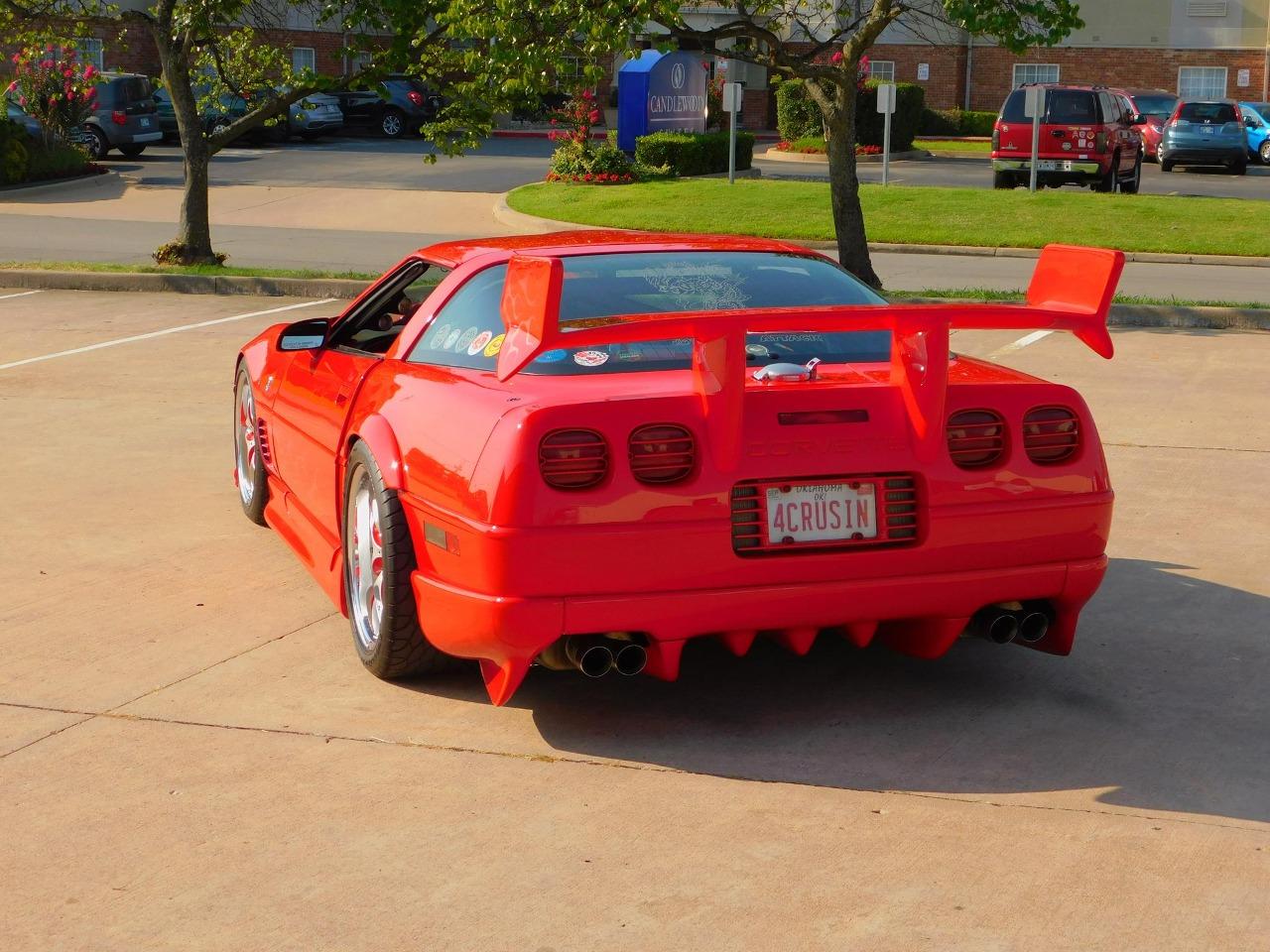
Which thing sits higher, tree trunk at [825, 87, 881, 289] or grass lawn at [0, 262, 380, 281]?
tree trunk at [825, 87, 881, 289]

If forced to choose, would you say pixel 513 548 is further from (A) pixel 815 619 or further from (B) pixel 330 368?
(B) pixel 330 368

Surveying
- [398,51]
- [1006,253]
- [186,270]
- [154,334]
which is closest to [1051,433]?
[154,334]

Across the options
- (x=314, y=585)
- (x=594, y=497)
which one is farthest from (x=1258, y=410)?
(x=594, y=497)

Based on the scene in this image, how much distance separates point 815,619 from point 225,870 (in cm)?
172

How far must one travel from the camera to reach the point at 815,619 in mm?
4758

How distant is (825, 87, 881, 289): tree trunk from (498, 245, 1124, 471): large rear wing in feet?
41.2

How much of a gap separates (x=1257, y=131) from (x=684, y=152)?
18.5 meters

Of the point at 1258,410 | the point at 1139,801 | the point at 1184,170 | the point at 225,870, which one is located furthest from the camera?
the point at 1184,170

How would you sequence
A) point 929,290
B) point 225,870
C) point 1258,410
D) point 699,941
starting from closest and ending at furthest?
point 699,941
point 225,870
point 1258,410
point 929,290

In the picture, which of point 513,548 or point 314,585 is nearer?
point 513,548

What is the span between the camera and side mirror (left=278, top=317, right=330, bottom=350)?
620 cm

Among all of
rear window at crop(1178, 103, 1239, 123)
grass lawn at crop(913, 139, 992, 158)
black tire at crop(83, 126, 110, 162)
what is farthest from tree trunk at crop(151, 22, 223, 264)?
grass lawn at crop(913, 139, 992, 158)

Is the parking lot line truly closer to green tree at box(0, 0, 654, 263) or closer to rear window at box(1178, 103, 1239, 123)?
green tree at box(0, 0, 654, 263)

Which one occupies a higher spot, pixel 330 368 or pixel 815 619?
pixel 330 368
